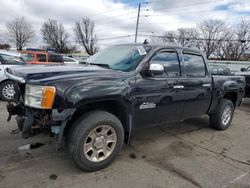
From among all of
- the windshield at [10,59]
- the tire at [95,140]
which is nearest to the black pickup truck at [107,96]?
the tire at [95,140]

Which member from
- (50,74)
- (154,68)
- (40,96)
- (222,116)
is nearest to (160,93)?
(154,68)

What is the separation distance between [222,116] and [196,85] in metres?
1.49

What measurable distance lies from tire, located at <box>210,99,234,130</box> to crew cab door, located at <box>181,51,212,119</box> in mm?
567

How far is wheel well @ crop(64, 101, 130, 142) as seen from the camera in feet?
10.3

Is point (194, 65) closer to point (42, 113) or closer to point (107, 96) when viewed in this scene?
point (107, 96)

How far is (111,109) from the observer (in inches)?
136

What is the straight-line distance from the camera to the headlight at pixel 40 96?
2682mm

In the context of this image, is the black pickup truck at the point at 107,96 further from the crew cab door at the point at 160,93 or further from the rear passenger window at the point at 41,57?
the rear passenger window at the point at 41,57

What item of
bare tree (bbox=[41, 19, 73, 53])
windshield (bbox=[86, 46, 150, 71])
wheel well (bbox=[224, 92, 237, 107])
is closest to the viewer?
windshield (bbox=[86, 46, 150, 71])

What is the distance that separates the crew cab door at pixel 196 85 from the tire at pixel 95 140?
165 centimetres

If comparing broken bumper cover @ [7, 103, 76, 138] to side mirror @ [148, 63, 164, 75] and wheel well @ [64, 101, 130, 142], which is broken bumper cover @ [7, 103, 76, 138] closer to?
wheel well @ [64, 101, 130, 142]

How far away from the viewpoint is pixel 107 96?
3.04m

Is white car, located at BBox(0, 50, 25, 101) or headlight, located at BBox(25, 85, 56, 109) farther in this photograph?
white car, located at BBox(0, 50, 25, 101)

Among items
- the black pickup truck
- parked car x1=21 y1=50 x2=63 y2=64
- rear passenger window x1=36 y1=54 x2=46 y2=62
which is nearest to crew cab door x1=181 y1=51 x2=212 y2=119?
the black pickup truck
